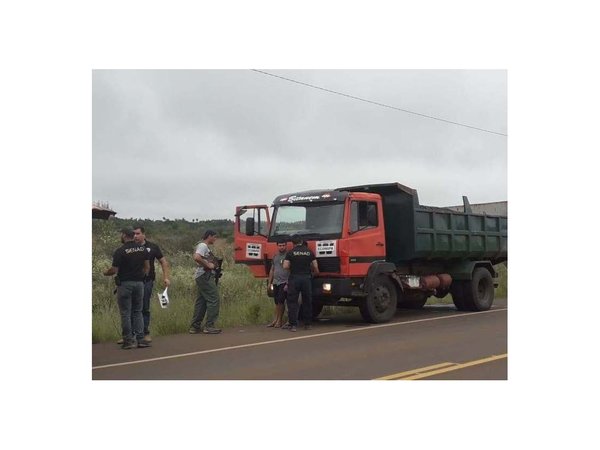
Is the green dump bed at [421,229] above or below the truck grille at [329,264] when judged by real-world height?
above

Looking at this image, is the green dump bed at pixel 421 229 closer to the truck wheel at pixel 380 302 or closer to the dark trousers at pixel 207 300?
the truck wheel at pixel 380 302

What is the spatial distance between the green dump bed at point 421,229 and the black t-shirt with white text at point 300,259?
2377 mm

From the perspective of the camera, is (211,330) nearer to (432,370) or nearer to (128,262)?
(128,262)

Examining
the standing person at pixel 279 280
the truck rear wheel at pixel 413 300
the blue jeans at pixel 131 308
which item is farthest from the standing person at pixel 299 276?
the truck rear wheel at pixel 413 300

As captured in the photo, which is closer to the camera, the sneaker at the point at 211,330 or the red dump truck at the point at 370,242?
the sneaker at the point at 211,330

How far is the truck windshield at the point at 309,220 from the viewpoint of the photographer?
12.0 meters

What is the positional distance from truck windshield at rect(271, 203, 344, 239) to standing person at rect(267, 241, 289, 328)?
449mm

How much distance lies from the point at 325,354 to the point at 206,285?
10.5 ft

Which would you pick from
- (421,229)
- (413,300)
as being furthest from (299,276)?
(413,300)

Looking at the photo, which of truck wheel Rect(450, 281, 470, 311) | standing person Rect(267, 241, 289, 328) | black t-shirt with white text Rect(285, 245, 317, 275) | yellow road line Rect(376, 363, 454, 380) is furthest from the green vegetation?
yellow road line Rect(376, 363, 454, 380)

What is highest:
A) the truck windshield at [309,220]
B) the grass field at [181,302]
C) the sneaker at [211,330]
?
the truck windshield at [309,220]

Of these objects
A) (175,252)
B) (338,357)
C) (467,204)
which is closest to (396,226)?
(467,204)

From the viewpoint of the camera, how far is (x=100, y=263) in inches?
717

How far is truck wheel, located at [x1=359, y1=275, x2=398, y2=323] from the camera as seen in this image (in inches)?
488
